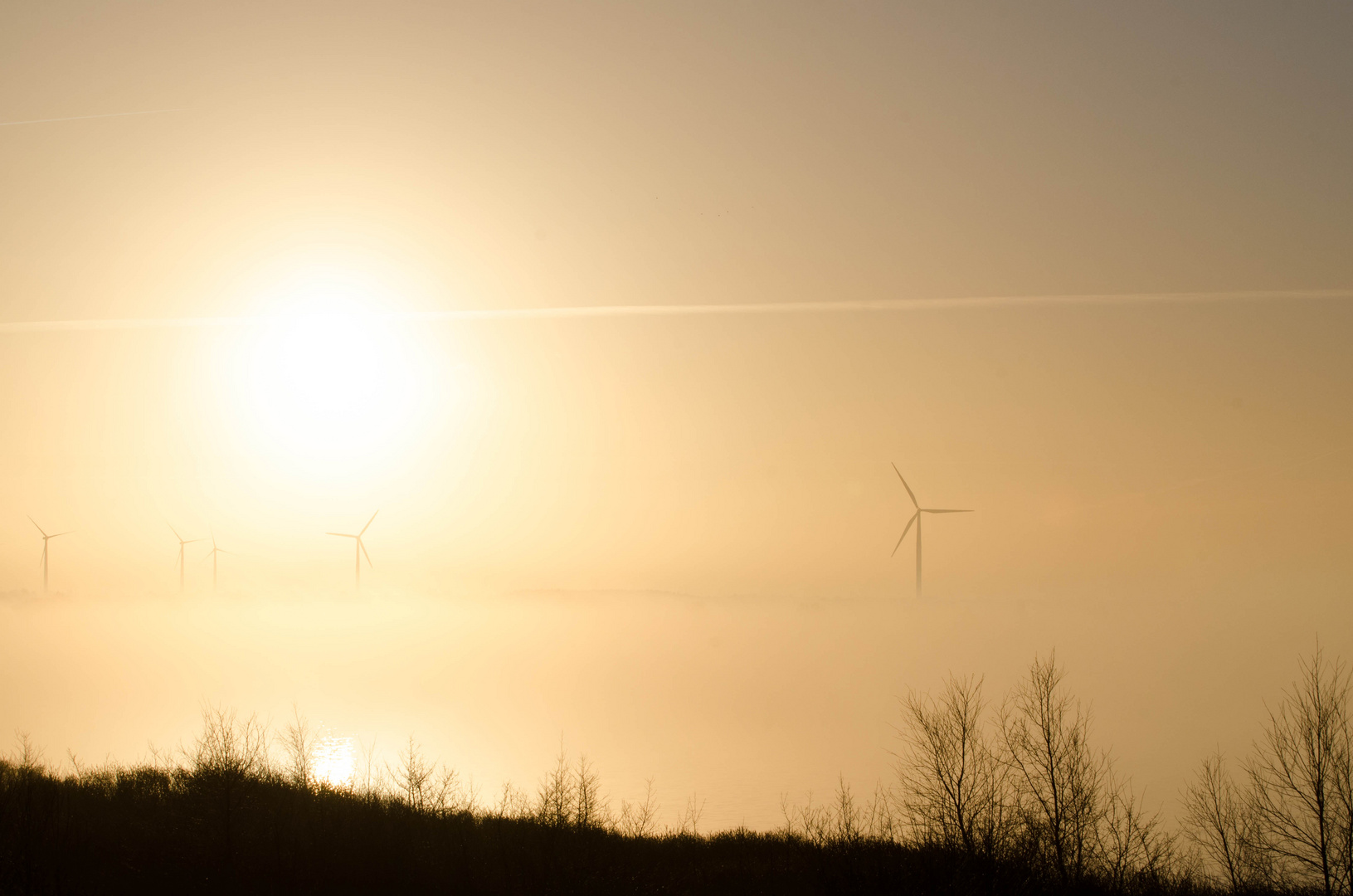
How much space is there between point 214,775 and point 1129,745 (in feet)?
572

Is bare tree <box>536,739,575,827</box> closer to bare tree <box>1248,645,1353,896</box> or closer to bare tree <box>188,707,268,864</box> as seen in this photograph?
bare tree <box>188,707,268,864</box>

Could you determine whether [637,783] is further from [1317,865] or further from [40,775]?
[1317,865]

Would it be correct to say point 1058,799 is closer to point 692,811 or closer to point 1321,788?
point 1321,788

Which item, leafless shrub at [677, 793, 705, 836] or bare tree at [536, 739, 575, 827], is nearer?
bare tree at [536, 739, 575, 827]

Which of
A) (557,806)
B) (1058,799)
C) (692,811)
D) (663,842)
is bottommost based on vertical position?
(692,811)

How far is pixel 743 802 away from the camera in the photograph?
12706 cm

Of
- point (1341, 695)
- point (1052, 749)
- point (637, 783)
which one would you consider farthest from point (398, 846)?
point (637, 783)

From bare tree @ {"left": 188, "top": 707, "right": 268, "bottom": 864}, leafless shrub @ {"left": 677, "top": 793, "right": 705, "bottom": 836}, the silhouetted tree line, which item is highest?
bare tree @ {"left": 188, "top": 707, "right": 268, "bottom": 864}

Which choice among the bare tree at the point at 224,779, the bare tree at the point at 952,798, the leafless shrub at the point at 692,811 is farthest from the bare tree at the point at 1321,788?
the leafless shrub at the point at 692,811

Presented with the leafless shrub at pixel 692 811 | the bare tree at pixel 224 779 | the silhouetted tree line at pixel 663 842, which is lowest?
Result: the leafless shrub at pixel 692 811

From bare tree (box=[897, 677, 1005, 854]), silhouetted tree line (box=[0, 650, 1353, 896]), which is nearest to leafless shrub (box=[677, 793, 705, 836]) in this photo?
silhouetted tree line (box=[0, 650, 1353, 896])

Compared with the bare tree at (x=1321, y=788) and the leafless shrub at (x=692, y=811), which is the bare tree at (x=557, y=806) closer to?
the bare tree at (x=1321, y=788)

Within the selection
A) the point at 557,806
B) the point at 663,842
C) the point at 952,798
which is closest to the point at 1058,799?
the point at 952,798

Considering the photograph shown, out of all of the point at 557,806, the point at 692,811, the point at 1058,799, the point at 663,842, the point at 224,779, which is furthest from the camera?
the point at 692,811
